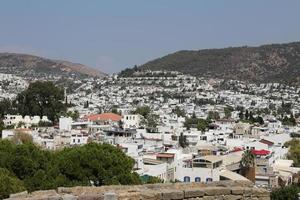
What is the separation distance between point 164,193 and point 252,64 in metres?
174

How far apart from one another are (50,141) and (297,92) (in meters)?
116

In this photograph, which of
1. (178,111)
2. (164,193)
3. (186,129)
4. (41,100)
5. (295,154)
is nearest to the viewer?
(164,193)

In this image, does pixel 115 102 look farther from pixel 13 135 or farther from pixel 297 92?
pixel 13 135

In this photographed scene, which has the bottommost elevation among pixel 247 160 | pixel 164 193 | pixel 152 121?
pixel 247 160

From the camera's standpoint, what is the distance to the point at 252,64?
180m

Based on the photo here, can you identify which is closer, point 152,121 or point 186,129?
point 186,129

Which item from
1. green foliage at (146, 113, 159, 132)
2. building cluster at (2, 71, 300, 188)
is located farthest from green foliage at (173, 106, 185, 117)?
green foliage at (146, 113, 159, 132)

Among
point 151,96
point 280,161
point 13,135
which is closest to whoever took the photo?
point 280,161

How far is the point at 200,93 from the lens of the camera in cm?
15300

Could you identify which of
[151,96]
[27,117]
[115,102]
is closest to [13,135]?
[27,117]

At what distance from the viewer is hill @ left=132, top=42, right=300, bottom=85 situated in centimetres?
17588

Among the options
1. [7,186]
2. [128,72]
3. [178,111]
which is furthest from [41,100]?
[128,72]

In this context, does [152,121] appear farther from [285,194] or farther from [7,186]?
[7,186]

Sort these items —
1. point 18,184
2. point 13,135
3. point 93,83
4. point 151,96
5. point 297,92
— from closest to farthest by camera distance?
point 18,184 → point 13,135 → point 151,96 → point 297,92 → point 93,83
